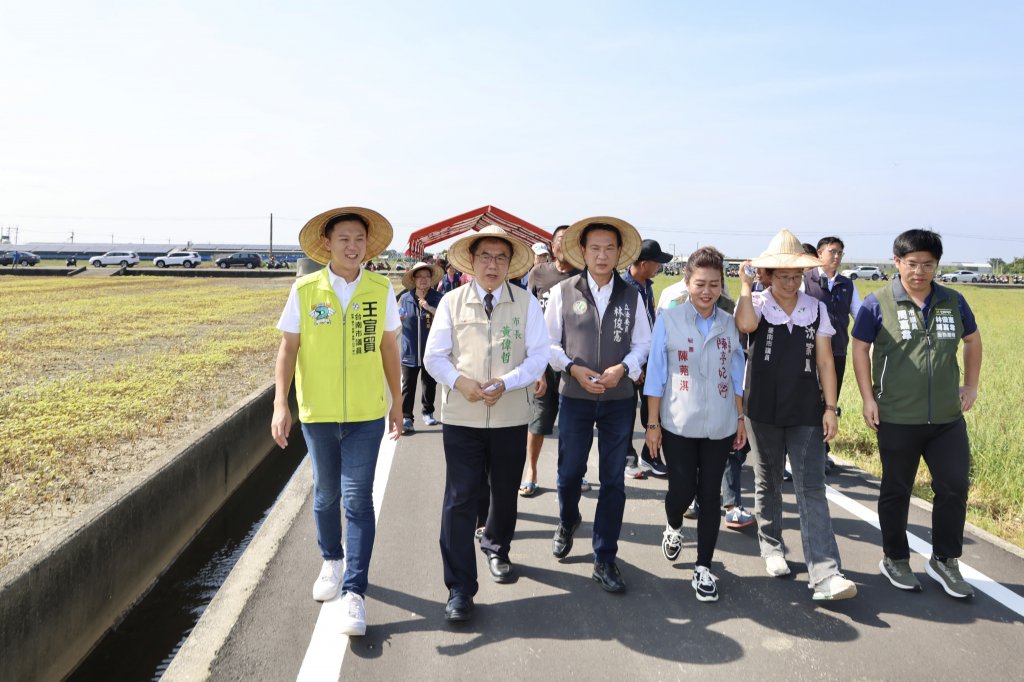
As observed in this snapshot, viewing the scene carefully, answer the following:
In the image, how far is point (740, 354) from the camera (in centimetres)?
390

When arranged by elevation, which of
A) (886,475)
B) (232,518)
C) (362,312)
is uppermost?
(362,312)

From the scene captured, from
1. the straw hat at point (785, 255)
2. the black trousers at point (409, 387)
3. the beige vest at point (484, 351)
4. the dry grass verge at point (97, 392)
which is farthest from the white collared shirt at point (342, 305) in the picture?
the black trousers at point (409, 387)

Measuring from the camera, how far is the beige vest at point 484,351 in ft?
11.9

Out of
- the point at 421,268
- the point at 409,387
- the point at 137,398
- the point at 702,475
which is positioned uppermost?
the point at 421,268

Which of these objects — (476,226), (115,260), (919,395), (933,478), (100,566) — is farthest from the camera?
(115,260)

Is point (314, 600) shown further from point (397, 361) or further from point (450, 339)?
point (450, 339)

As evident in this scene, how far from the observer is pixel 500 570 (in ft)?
12.9

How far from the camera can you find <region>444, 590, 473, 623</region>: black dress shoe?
11.2 ft

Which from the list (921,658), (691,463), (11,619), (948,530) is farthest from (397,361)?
(948,530)

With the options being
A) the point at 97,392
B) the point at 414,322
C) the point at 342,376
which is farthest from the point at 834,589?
the point at 97,392

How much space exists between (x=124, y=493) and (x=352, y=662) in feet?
6.56

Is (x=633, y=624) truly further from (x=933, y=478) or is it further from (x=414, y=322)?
(x=414, y=322)

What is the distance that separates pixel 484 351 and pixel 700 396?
1248mm

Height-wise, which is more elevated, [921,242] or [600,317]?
[921,242]
